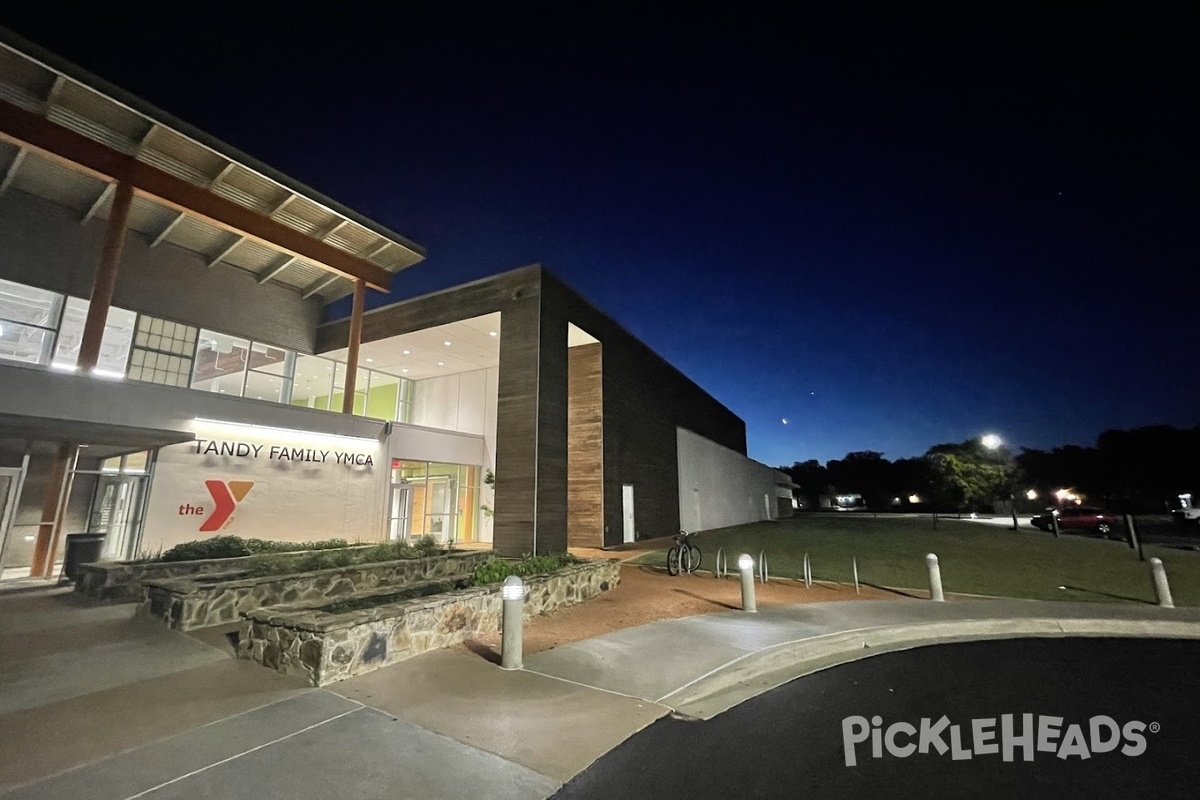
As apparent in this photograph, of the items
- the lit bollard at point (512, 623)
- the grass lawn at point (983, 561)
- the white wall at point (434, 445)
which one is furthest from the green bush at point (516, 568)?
the white wall at point (434, 445)

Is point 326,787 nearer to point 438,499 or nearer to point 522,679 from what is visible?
point 522,679

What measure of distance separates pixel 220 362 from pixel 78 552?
35.1ft

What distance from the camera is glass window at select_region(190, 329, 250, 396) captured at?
1886 cm

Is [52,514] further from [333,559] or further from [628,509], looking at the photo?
[628,509]

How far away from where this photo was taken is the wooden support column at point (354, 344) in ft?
58.5

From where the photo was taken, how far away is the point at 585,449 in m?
20.0

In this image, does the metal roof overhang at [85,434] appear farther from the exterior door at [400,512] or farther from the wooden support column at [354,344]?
the exterior door at [400,512]

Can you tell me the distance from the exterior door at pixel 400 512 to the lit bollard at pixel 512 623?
536 inches

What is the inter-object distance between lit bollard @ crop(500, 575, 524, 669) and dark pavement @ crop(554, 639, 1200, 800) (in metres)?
2.05

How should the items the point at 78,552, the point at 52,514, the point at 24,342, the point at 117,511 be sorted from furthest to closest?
the point at 24,342
the point at 117,511
the point at 52,514
the point at 78,552

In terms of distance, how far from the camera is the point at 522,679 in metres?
5.38

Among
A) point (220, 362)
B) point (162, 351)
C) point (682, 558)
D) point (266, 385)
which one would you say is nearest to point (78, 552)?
point (162, 351)

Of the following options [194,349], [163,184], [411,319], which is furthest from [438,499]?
[163,184]

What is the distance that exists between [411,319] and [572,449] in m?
8.04
